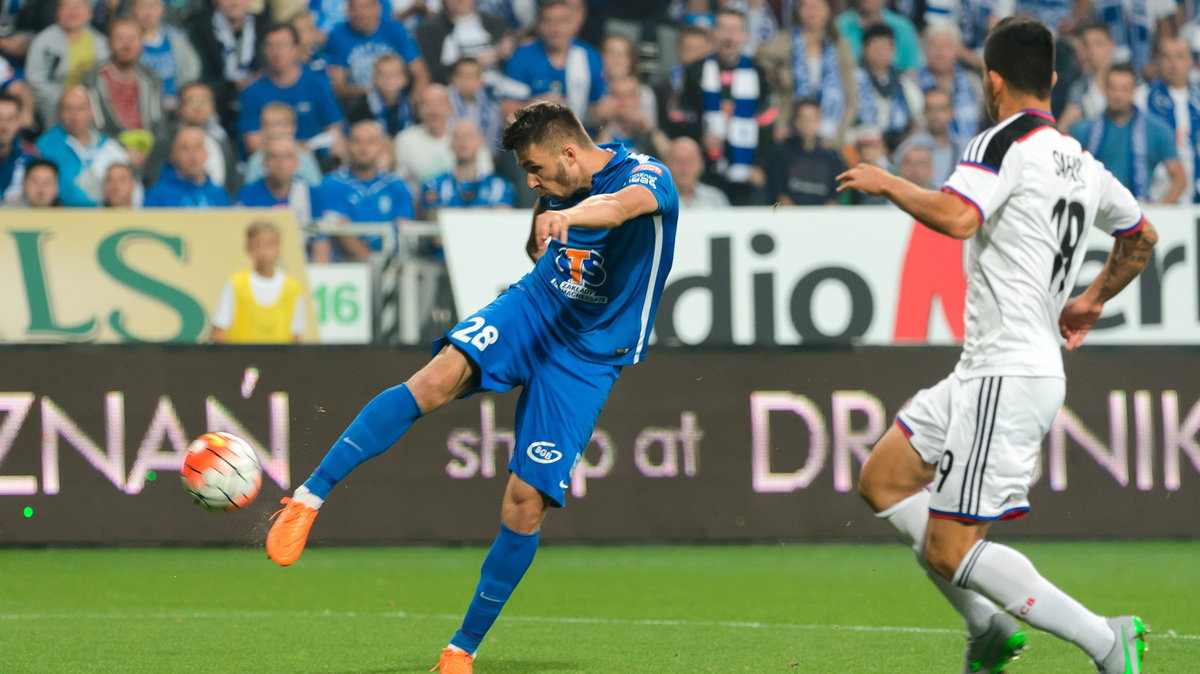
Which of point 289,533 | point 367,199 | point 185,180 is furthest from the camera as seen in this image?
point 367,199

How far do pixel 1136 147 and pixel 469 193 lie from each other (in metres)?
5.25

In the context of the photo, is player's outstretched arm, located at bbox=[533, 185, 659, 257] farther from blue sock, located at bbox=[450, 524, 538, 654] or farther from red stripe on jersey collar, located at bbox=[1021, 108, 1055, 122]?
red stripe on jersey collar, located at bbox=[1021, 108, 1055, 122]

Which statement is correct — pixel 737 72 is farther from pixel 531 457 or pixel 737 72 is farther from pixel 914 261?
pixel 531 457

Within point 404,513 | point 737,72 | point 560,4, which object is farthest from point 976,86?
point 404,513

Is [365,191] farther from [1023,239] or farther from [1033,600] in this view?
[1033,600]

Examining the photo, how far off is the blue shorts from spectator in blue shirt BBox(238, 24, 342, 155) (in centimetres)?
774

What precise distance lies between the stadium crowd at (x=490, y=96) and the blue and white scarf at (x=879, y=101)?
0.06ft

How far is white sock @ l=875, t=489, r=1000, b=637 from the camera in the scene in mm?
5242

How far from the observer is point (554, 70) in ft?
45.7

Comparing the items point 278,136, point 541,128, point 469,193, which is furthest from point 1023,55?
point 278,136

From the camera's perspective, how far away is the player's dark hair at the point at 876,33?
1429cm

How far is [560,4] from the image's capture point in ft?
46.0

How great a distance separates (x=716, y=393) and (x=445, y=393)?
16.1 feet

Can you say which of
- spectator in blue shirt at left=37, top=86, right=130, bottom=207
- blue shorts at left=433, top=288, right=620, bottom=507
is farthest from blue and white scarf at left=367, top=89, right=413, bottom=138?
blue shorts at left=433, top=288, right=620, bottom=507
